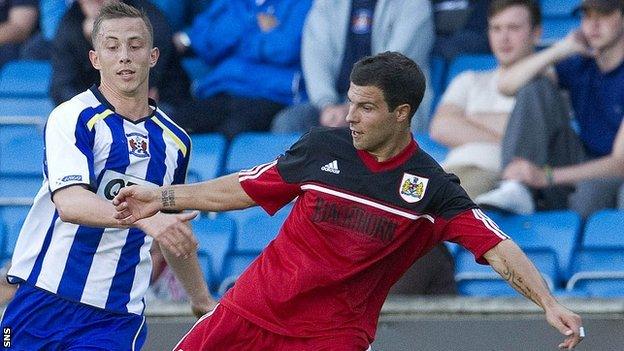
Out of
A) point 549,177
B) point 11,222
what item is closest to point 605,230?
point 549,177

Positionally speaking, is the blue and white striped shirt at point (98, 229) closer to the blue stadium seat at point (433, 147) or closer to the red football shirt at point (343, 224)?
the red football shirt at point (343, 224)

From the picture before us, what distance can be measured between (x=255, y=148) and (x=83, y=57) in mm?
1389

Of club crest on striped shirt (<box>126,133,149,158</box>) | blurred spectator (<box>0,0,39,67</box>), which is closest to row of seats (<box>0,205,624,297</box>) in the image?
club crest on striped shirt (<box>126,133,149,158</box>)

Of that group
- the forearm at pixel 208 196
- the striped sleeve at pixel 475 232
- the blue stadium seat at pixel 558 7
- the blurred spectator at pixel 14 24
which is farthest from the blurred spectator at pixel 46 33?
the striped sleeve at pixel 475 232

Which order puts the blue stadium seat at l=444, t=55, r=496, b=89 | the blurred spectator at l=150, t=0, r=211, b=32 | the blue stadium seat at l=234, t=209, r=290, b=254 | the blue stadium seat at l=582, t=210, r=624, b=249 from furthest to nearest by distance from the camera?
the blurred spectator at l=150, t=0, r=211, b=32 → the blue stadium seat at l=444, t=55, r=496, b=89 → the blue stadium seat at l=234, t=209, r=290, b=254 → the blue stadium seat at l=582, t=210, r=624, b=249

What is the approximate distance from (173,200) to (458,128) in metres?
3.87

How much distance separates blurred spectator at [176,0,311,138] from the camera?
31.0 ft

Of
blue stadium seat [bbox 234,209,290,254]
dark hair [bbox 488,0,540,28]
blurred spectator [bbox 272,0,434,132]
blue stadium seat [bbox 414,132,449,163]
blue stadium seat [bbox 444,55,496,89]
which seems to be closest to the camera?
blue stadium seat [bbox 234,209,290,254]

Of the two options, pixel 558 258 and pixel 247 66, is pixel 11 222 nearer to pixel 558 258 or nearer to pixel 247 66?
pixel 247 66

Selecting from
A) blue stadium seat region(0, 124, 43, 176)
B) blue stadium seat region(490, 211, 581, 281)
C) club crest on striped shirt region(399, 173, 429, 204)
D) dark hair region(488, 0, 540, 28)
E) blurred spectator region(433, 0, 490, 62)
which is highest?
club crest on striped shirt region(399, 173, 429, 204)

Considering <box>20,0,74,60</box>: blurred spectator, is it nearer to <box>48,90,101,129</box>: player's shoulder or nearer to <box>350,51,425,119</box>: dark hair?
<box>48,90,101,129</box>: player's shoulder

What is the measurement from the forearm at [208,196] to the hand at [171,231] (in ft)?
0.19

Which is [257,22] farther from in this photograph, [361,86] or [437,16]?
[361,86]

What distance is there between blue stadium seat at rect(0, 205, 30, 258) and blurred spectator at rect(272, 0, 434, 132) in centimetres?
178
